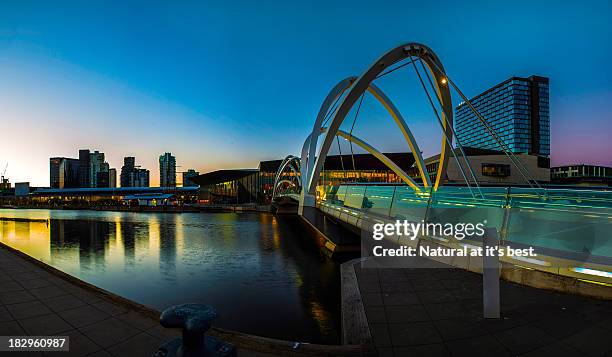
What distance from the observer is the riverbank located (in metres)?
4.71

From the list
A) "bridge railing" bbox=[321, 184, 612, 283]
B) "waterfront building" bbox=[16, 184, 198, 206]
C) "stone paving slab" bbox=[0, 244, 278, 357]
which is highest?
"bridge railing" bbox=[321, 184, 612, 283]

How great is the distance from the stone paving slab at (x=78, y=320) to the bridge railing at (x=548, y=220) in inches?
245

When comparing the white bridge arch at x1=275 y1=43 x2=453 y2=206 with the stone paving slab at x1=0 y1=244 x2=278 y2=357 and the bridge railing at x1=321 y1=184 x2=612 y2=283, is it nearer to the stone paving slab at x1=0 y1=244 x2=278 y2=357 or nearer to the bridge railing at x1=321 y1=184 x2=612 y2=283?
the bridge railing at x1=321 y1=184 x2=612 y2=283

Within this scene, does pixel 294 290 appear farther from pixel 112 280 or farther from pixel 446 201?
pixel 112 280

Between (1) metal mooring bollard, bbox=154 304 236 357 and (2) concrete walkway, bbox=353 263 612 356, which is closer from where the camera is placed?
(1) metal mooring bollard, bbox=154 304 236 357

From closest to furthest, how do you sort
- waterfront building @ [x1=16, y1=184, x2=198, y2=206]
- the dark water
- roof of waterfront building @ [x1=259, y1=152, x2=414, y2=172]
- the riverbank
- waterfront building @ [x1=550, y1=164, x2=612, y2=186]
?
the riverbank
the dark water
roof of waterfront building @ [x1=259, y1=152, x2=414, y2=172]
waterfront building @ [x1=550, y1=164, x2=612, y2=186]
waterfront building @ [x1=16, y1=184, x2=198, y2=206]

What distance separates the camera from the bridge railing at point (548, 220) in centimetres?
599

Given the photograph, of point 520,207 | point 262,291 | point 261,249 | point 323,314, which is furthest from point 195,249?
point 520,207

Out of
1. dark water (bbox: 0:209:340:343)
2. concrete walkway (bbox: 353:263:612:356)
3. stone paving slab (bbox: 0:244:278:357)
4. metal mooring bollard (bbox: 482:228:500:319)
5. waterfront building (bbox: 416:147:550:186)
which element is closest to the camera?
concrete walkway (bbox: 353:263:612:356)

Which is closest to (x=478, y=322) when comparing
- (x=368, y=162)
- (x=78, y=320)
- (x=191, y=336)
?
(x=191, y=336)

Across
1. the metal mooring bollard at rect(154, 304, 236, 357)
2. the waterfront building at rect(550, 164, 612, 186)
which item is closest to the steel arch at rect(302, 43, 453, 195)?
the metal mooring bollard at rect(154, 304, 236, 357)

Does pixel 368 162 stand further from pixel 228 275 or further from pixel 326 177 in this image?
pixel 228 275

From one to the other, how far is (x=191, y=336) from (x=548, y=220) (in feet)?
24.8

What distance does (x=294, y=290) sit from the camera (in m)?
14.4
